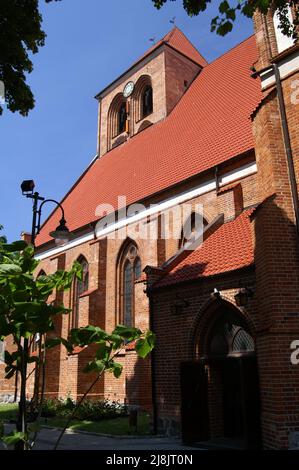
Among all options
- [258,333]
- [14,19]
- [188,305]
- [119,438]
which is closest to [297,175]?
[258,333]

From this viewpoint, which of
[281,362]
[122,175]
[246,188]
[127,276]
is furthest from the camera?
[122,175]

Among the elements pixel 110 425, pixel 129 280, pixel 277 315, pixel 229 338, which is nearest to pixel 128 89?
pixel 129 280

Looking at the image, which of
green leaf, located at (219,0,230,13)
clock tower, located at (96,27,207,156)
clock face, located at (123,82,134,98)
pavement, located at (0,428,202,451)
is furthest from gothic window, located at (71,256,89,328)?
green leaf, located at (219,0,230,13)

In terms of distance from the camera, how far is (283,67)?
29.4 feet

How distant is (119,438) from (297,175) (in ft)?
23.0

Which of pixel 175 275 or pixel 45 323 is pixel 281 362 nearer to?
pixel 175 275

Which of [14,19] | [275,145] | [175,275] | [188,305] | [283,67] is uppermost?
[14,19]

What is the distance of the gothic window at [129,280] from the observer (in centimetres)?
1636

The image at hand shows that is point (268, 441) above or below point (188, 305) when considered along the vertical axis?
below

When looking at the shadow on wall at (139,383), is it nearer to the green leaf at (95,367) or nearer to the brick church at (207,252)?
the brick church at (207,252)

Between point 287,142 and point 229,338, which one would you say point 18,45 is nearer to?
point 287,142

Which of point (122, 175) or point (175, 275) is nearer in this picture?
point (175, 275)

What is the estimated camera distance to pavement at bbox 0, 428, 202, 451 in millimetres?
8648

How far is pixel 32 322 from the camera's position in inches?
125
